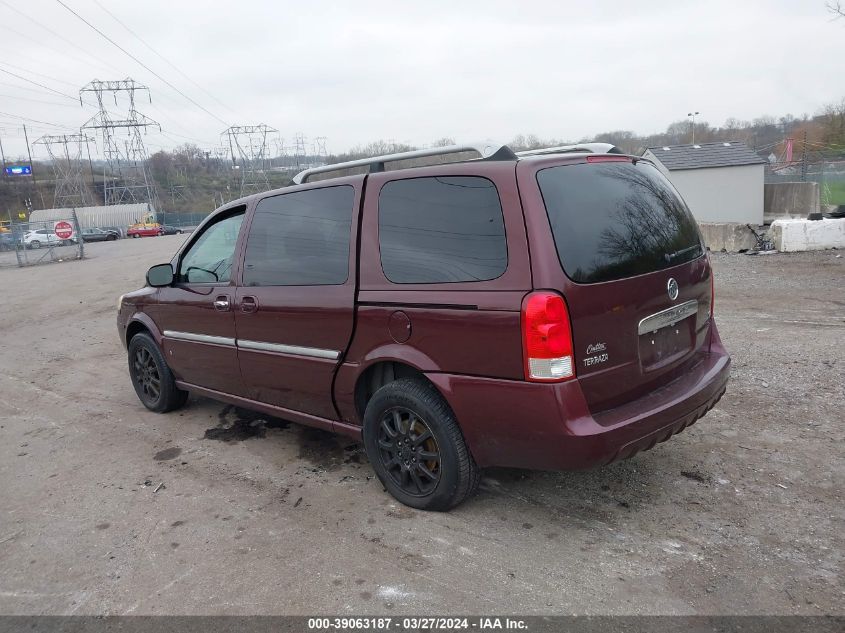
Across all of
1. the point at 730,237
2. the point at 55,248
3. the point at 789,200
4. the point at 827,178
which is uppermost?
the point at 827,178

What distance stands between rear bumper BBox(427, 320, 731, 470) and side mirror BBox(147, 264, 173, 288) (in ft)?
9.36

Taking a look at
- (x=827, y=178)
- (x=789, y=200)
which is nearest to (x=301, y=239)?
(x=827, y=178)

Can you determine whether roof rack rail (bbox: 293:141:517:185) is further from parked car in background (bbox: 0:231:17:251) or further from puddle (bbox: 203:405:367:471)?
parked car in background (bbox: 0:231:17:251)

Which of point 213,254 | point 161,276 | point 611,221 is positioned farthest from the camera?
point 161,276

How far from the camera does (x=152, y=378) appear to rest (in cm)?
561

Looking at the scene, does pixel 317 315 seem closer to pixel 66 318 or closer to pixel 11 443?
pixel 11 443

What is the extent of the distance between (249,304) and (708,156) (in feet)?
89.3

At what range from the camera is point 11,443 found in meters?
5.11

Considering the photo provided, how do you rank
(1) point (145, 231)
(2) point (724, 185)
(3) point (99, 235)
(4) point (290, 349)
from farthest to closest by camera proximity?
(1) point (145, 231), (3) point (99, 235), (2) point (724, 185), (4) point (290, 349)

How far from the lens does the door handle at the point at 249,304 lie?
4254 mm

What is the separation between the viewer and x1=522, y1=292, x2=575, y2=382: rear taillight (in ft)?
9.28

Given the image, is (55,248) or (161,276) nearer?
(161,276)

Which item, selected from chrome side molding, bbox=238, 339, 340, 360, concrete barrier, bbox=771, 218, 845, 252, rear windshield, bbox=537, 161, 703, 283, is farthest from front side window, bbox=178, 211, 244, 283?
concrete barrier, bbox=771, 218, 845, 252

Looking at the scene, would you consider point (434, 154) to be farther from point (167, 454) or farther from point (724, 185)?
point (724, 185)
